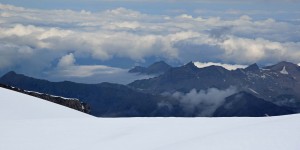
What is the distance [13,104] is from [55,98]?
119 metres

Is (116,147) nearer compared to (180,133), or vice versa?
(116,147)

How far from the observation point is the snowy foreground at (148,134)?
84.7ft

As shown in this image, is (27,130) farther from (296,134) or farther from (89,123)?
(296,134)

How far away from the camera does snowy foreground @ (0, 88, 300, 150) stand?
25.8 m

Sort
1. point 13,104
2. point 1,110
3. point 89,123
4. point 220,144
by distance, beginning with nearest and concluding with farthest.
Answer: point 220,144
point 89,123
point 1,110
point 13,104

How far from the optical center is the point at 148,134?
101 feet

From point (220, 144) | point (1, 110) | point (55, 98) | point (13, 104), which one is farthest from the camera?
point (55, 98)

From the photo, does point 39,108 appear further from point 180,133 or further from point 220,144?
point 220,144

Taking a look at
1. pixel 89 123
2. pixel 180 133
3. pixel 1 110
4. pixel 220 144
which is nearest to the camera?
pixel 220 144

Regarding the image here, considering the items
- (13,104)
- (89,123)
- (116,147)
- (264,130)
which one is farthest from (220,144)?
(13,104)

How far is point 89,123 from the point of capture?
36594 mm

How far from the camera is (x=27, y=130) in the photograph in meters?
33.6

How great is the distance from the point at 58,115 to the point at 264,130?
21.7 m

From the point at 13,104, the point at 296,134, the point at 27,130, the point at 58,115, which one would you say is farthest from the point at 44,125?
the point at 296,134
